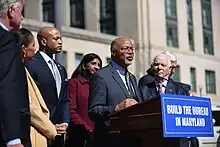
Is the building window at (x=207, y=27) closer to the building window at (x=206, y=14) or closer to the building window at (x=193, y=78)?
the building window at (x=206, y=14)

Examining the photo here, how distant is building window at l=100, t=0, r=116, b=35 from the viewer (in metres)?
43.4

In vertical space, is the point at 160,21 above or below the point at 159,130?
above

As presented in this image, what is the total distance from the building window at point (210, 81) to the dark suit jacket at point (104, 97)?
132 feet

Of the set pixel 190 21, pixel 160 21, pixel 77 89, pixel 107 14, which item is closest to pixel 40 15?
pixel 107 14

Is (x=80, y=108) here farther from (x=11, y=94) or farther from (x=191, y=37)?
(x=191, y=37)

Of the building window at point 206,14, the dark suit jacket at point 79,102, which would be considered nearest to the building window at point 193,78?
the building window at point 206,14


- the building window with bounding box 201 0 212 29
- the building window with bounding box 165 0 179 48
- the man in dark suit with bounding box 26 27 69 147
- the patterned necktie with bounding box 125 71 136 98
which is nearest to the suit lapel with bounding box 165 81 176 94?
the patterned necktie with bounding box 125 71 136 98

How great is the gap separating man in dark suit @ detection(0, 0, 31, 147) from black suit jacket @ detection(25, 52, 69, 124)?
6.04ft

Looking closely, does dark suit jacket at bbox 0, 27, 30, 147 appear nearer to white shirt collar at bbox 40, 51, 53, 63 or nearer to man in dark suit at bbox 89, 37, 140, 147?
man in dark suit at bbox 89, 37, 140, 147

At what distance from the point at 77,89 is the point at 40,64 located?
1.13m

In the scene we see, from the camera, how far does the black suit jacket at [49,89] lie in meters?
6.00

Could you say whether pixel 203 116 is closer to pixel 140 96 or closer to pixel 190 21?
pixel 140 96

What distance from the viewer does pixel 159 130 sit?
4887mm

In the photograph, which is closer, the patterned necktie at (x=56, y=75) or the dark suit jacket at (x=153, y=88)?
the patterned necktie at (x=56, y=75)
